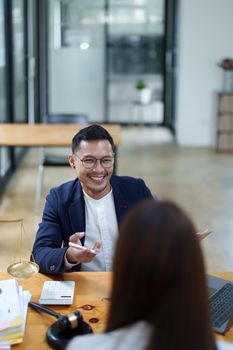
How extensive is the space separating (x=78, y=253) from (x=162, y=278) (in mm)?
1009

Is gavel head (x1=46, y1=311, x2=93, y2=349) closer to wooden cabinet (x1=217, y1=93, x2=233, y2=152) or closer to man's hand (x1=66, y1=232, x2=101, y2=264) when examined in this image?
man's hand (x1=66, y1=232, x2=101, y2=264)

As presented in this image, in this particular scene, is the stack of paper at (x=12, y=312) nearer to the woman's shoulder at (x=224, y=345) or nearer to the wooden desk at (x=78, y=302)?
the wooden desk at (x=78, y=302)

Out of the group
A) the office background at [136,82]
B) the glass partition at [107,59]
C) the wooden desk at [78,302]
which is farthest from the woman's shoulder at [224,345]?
the glass partition at [107,59]

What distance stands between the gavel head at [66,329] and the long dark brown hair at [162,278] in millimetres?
621

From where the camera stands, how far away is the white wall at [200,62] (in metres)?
7.77

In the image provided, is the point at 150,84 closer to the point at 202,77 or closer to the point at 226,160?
the point at 202,77

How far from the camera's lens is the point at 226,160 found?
728 centimetres

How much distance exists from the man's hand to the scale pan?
0.12m

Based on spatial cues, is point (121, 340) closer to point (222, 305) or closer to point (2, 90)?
point (222, 305)

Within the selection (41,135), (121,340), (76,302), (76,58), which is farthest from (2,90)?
(121,340)

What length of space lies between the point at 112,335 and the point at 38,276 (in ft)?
3.29

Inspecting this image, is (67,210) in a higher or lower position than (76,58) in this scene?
lower

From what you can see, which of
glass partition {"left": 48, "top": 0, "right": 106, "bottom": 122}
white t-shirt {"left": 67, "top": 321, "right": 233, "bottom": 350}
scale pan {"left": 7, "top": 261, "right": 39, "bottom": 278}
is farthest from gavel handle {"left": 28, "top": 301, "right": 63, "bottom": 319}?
glass partition {"left": 48, "top": 0, "right": 106, "bottom": 122}

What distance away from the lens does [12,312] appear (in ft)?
5.35
